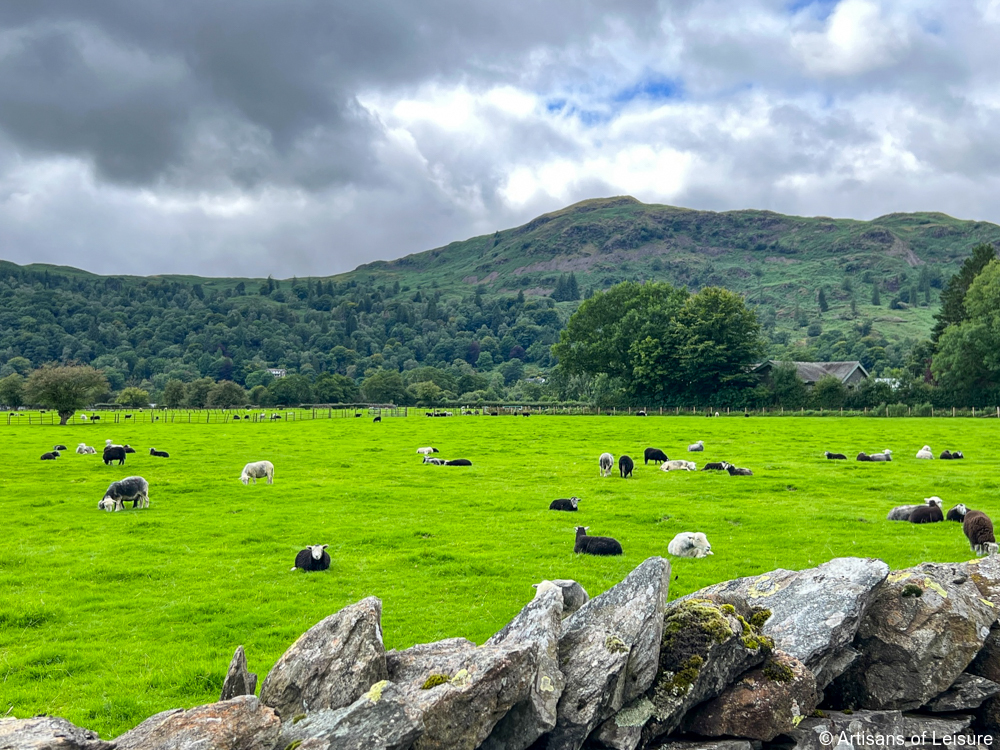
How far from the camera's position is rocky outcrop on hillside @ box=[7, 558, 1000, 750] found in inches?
238

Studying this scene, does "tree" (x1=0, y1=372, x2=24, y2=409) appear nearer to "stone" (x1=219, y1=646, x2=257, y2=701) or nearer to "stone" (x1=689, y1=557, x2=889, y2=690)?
"stone" (x1=219, y1=646, x2=257, y2=701)

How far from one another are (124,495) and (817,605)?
2479 cm

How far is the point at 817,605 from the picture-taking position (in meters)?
8.42

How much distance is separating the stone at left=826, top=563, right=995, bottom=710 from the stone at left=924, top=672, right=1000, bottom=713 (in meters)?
0.17

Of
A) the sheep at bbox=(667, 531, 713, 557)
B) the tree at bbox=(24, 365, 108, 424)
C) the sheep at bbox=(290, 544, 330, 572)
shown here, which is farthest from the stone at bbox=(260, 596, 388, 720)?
the tree at bbox=(24, 365, 108, 424)

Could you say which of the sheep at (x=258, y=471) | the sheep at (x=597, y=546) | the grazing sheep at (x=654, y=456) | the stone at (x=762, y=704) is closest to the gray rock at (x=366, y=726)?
the stone at (x=762, y=704)

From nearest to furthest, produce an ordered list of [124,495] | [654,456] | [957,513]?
[957,513], [124,495], [654,456]

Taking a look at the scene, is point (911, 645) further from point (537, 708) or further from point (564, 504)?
point (564, 504)

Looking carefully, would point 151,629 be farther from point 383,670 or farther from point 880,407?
point 880,407

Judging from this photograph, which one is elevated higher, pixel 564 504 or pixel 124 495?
pixel 124 495

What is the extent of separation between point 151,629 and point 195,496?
1690 centimetres

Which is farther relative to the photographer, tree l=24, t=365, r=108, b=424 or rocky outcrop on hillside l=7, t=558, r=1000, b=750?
tree l=24, t=365, r=108, b=424

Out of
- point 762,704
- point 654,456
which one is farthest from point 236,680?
point 654,456

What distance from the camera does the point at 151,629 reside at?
1230cm
